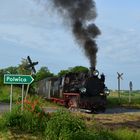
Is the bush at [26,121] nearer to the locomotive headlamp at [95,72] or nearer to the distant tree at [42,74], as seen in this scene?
the locomotive headlamp at [95,72]

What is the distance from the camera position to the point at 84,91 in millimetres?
33469

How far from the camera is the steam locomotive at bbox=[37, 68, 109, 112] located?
33438mm

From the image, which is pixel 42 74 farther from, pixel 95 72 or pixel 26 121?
pixel 26 121

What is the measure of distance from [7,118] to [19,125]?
0.57 metres

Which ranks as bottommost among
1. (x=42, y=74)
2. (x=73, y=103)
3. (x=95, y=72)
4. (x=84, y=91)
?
(x=73, y=103)

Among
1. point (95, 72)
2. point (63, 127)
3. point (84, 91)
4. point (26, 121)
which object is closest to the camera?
point (63, 127)

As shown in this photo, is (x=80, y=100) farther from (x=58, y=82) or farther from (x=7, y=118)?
(x=7, y=118)

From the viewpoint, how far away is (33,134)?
17.3m

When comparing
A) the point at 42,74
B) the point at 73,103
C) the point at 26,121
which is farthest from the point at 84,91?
the point at 42,74

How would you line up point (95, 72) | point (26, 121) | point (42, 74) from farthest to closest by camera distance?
point (42, 74), point (95, 72), point (26, 121)

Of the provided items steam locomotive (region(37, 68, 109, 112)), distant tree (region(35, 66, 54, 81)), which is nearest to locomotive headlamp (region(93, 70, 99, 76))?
steam locomotive (region(37, 68, 109, 112))

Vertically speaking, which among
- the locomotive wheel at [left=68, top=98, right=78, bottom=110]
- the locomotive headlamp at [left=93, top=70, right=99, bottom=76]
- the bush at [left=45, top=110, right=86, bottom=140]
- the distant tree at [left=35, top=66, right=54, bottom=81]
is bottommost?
the bush at [left=45, top=110, right=86, bottom=140]

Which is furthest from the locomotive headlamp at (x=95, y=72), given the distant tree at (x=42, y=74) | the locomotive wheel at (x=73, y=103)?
the distant tree at (x=42, y=74)

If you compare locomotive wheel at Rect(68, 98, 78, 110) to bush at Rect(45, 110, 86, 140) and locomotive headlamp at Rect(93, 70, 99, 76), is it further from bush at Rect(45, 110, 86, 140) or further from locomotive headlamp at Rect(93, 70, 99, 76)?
bush at Rect(45, 110, 86, 140)
